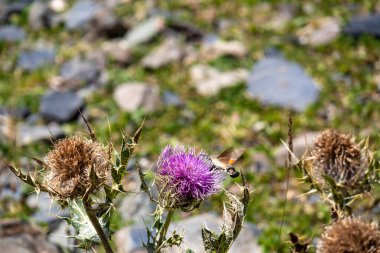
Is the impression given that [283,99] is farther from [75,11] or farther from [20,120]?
[75,11]

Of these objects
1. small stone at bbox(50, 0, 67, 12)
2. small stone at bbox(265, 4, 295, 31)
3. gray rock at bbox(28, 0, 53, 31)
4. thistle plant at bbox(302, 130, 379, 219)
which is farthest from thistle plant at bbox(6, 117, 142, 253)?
small stone at bbox(50, 0, 67, 12)

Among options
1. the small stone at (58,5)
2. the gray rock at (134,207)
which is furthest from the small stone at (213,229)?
the small stone at (58,5)

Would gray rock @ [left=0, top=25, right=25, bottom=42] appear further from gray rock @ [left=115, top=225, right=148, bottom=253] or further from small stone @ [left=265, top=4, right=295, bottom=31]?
gray rock @ [left=115, top=225, right=148, bottom=253]

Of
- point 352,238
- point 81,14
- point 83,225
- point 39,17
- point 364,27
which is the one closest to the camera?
point 352,238

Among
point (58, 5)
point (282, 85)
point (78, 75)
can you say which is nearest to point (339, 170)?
point (282, 85)

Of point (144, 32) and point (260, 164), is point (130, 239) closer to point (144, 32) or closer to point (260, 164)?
point (260, 164)
